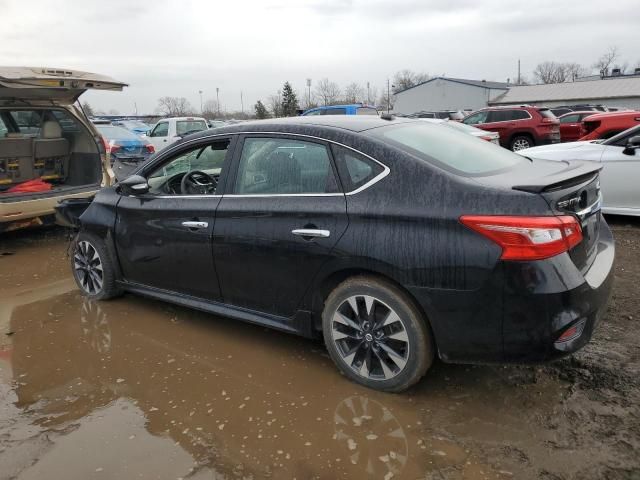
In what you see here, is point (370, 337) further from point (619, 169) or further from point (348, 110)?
point (348, 110)

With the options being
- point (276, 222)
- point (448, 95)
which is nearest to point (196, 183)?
point (276, 222)

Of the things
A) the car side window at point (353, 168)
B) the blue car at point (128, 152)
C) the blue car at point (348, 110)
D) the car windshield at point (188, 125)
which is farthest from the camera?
the blue car at point (348, 110)

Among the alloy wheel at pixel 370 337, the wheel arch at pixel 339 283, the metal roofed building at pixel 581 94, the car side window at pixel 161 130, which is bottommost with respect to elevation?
the alloy wheel at pixel 370 337

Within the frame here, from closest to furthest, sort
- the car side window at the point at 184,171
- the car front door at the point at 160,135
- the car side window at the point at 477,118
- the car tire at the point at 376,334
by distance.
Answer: the car tire at the point at 376,334
the car side window at the point at 184,171
the car front door at the point at 160,135
the car side window at the point at 477,118

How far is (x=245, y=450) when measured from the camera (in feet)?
8.62

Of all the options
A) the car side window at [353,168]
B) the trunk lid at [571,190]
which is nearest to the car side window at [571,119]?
the trunk lid at [571,190]

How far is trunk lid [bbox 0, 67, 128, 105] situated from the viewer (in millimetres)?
5430

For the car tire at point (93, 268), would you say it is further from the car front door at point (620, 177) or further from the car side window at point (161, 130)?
the car side window at point (161, 130)

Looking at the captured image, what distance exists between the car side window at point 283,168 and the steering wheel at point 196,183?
0.52 meters

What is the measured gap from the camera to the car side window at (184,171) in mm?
4000

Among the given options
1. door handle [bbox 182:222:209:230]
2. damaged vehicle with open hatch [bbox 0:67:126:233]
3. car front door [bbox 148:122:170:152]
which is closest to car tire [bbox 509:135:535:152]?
car front door [bbox 148:122:170:152]

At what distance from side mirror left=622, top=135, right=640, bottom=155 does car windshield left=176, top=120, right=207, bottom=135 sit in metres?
12.1

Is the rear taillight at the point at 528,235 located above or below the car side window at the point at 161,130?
below

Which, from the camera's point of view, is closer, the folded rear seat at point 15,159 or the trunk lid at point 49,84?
the trunk lid at point 49,84
